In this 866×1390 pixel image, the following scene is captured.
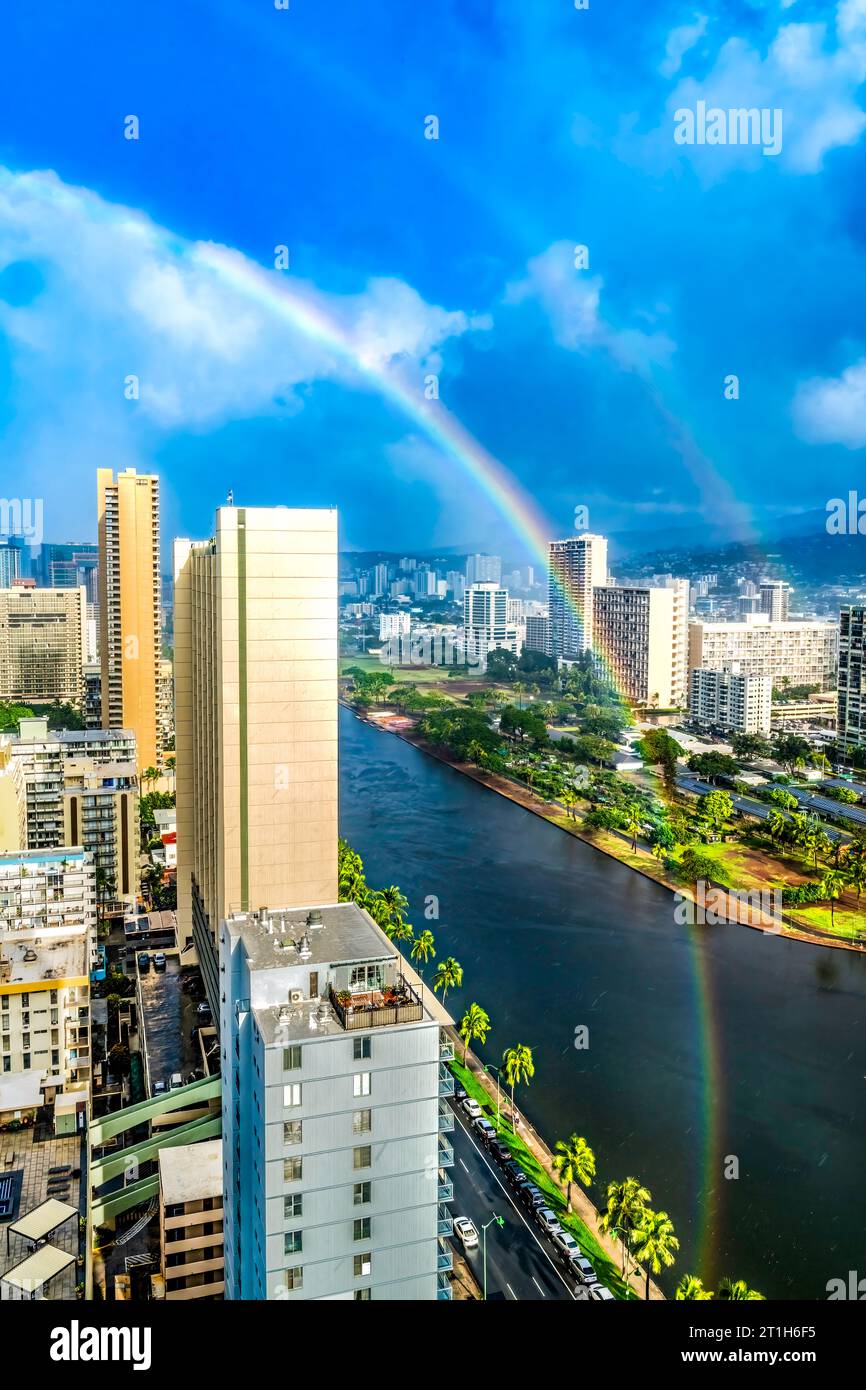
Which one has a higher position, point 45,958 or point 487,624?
point 487,624

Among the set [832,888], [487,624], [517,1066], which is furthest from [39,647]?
[517,1066]

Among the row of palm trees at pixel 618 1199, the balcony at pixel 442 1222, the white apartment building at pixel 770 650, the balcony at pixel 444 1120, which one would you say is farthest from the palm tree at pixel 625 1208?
the white apartment building at pixel 770 650

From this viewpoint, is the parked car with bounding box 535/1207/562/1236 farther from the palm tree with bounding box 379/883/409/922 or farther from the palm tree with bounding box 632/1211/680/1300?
the palm tree with bounding box 379/883/409/922

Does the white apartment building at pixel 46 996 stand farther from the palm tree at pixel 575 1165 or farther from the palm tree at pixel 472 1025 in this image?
the palm tree at pixel 575 1165

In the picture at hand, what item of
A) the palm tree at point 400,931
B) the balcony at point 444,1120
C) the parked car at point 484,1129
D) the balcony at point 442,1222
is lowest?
the parked car at point 484,1129

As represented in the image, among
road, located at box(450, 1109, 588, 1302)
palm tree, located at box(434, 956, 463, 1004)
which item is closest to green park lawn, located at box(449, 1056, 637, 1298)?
road, located at box(450, 1109, 588, 1302)

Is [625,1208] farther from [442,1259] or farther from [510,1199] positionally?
[442,1259]

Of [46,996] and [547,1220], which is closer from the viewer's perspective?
[547,1220]
